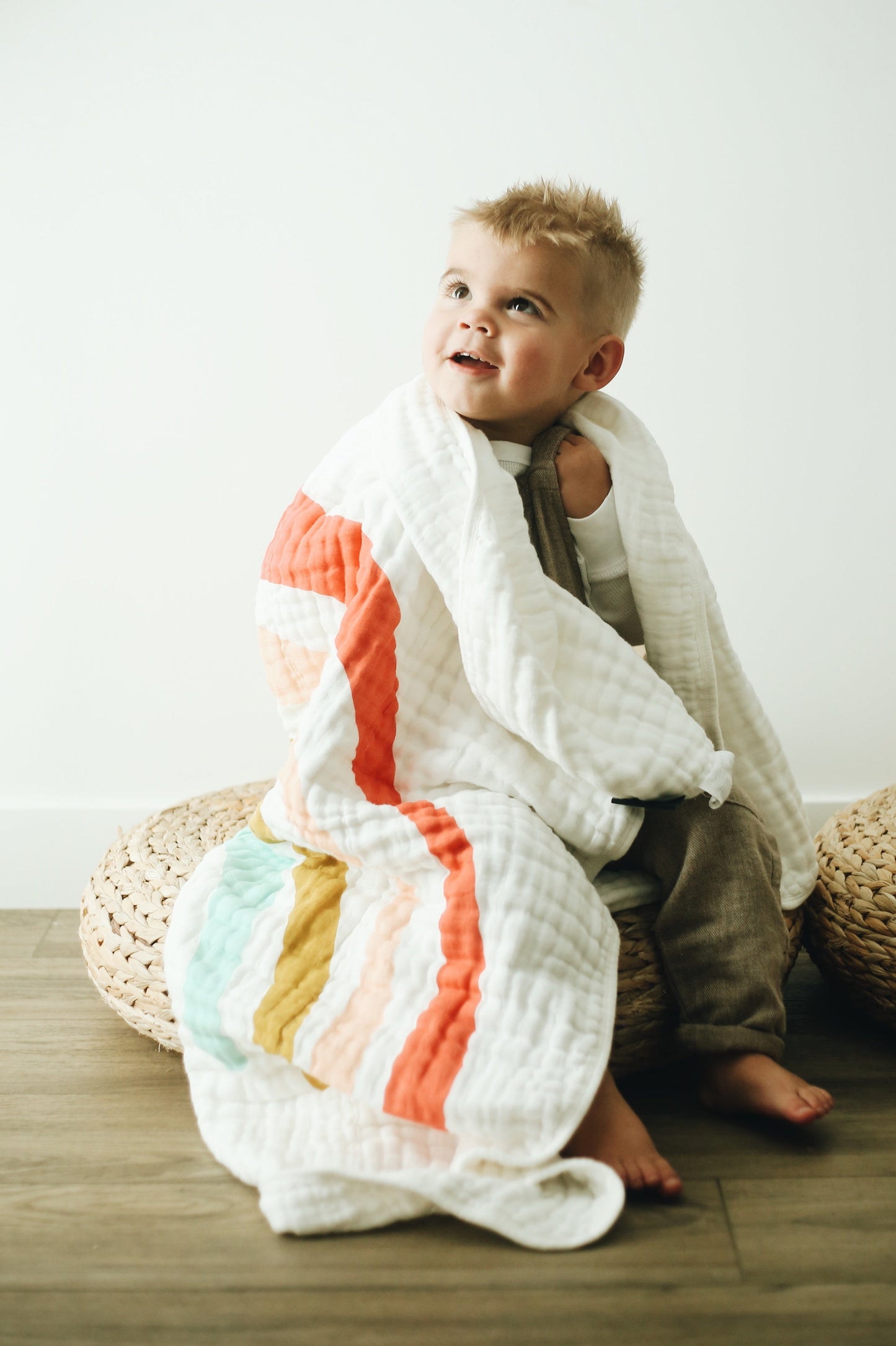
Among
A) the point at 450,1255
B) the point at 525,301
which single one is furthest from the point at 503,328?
the point at 450,1255

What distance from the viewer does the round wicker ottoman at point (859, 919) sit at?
1.18 meters

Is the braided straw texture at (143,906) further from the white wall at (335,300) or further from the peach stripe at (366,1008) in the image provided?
the white wall at (335,300)

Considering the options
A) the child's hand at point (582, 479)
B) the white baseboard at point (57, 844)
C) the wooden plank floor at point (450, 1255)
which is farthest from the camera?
the white baseboard at point (57, 844)

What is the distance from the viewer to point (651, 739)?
3.29ft

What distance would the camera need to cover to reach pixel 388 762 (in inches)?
40.9

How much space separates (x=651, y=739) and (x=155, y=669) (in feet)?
3.23

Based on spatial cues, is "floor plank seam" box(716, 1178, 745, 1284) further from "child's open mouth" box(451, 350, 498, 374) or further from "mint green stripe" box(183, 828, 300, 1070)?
"child's open mouth" box(451, 350, 498, 374)

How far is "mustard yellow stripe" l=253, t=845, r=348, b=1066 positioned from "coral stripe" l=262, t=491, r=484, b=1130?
93 millimetres

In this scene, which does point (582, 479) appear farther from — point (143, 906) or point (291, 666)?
point (143, 906)

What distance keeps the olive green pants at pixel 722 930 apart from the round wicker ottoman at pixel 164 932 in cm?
3

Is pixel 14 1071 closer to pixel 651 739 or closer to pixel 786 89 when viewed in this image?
pixel 651 739


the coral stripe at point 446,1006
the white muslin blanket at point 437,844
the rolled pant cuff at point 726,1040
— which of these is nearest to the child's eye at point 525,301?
the white muslin blanket at point 437,844

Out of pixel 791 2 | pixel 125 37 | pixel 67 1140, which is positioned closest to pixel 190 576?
pixel 125 37

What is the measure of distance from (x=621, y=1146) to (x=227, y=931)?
0.41m
